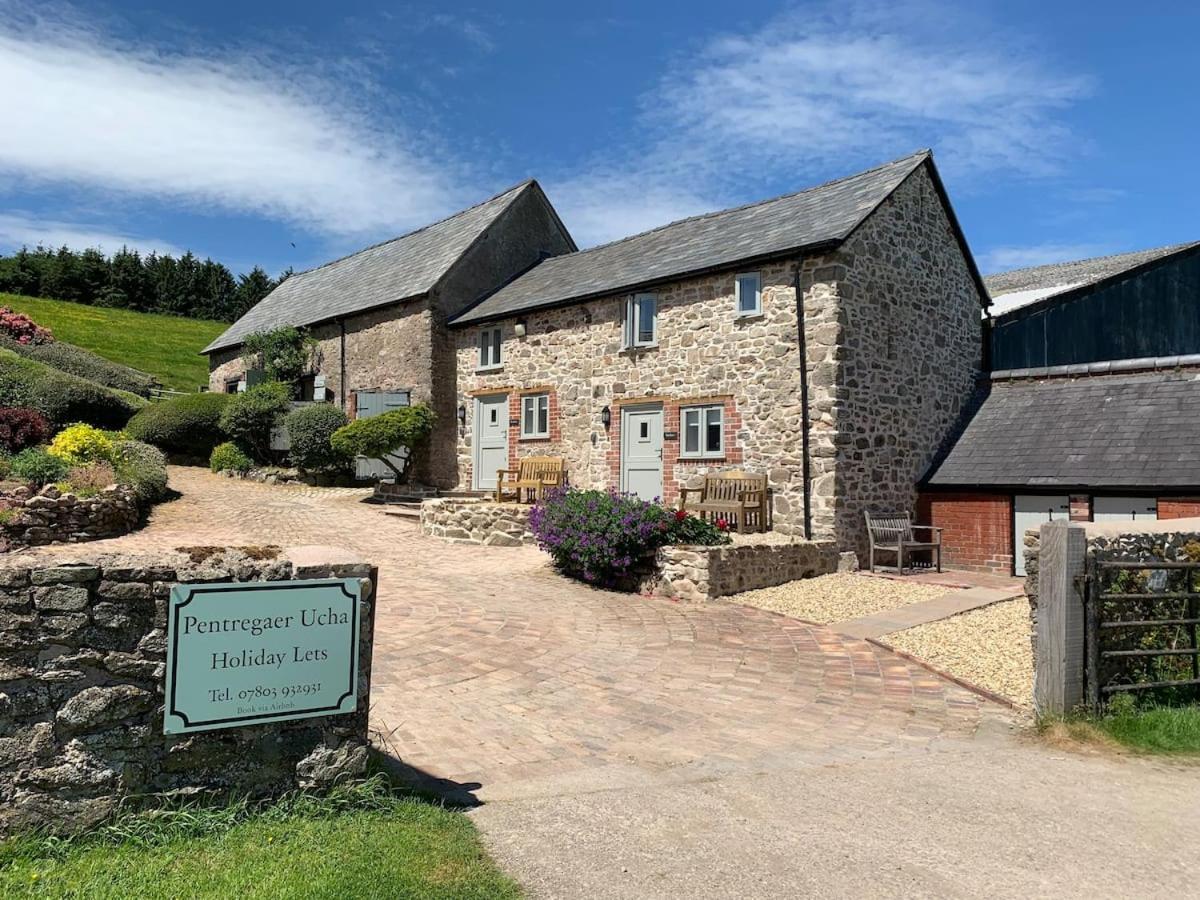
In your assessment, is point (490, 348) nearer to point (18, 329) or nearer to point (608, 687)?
point (608, 687)

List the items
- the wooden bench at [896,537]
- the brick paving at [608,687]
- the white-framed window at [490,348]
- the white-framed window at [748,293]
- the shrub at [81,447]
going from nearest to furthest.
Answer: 1. the brick paving at [608,687]
2. the wooden bench at [896,537]
3. the shrub at [81,447]
4. the white-framed window at [748,293]
5. the white-framed window at [490,348]

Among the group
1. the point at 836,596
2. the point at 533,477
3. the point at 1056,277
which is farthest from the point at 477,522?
the point at 1056,277

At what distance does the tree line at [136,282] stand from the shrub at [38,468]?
5093 cm

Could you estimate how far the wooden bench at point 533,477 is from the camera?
18516 millimetres

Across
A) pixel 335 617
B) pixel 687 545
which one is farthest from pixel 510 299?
pixel 335 617

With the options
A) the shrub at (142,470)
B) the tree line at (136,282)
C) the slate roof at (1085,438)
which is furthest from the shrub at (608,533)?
the tree line at (136,282)

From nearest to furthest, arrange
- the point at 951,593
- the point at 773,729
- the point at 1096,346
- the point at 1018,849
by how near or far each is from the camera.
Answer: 1. the point at 1018,849
2. the point at 773,729
3. the point at 951,593
4. the point at 1096,346

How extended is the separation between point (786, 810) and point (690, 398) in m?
12.2

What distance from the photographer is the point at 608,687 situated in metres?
7.21

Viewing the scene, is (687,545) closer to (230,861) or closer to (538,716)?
(538,716)

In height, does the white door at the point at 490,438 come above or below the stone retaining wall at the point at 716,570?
above

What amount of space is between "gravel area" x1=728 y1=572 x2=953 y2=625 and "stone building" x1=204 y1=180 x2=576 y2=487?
39.3 feet

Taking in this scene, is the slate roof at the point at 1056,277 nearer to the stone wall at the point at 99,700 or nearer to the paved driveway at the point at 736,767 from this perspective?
the paved driveway at the point at 736,767

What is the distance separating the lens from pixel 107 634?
3.78 metres
